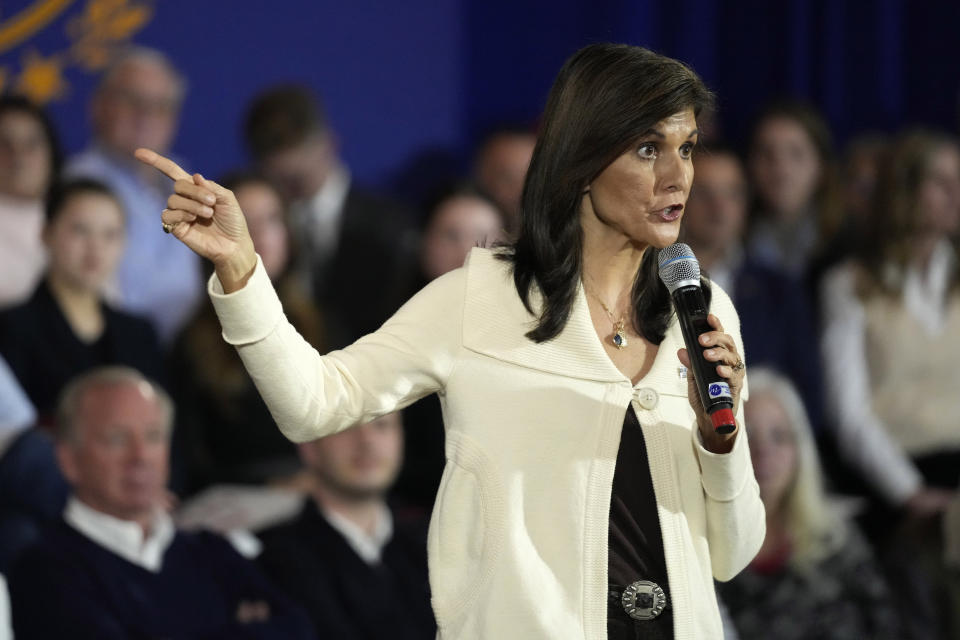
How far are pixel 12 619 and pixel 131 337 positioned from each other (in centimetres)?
112

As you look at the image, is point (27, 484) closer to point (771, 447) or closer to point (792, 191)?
point (771, 447)

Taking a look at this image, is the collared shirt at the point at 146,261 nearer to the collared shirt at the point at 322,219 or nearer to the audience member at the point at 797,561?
Result: the collared shirt at the point at 322,219

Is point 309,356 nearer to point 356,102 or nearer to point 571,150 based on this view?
point 571,150

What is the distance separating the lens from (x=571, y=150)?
191cm

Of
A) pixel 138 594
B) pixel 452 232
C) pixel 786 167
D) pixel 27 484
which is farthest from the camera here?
pixel 786 167

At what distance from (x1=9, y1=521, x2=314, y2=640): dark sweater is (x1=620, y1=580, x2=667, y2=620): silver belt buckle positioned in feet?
5.36

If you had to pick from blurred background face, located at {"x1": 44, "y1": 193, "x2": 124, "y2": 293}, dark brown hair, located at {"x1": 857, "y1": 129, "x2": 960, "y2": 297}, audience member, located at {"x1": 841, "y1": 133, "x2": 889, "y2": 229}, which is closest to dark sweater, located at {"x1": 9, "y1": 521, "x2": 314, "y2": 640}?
blurred background face, located at {"x1": 44, "y1": 193, "x2": 124, "y2": 293}

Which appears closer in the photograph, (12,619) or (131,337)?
(12,619)

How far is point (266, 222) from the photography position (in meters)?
4.35

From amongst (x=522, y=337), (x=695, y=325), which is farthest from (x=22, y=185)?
(x=695, y=325)

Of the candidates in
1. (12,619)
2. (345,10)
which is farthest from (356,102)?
(12,619)

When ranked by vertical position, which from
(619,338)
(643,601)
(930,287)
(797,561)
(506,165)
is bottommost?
(797,561)

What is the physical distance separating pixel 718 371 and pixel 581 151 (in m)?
0.35

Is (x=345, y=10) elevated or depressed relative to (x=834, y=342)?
elevated
